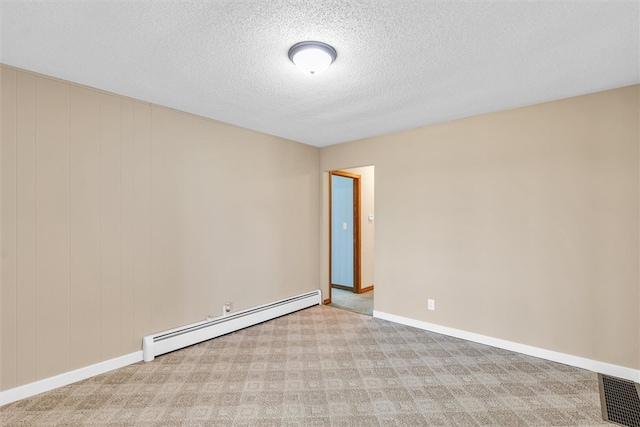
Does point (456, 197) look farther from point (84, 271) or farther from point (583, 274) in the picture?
point (84, 271)

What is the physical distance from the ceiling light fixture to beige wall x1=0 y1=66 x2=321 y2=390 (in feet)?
5.83

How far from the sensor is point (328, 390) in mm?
2432

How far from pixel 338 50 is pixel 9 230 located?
8.80 feet

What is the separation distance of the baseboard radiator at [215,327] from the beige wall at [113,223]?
93mm

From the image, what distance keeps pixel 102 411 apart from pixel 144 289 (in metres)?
1.05

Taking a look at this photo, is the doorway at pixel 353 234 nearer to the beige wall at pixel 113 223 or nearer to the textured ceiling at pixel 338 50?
the beige wall at pixel 113 223

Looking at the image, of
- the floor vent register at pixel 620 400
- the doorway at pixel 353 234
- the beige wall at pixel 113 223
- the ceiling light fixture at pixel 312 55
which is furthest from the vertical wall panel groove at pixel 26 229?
the floor vent register at pixel 620 400

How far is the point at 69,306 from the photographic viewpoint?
8.29 ft

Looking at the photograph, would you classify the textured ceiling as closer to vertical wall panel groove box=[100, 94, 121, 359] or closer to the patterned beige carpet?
vertical wall panel groove box=[100, 94, 121, 359]

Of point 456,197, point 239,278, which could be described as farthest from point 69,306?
point 456,197

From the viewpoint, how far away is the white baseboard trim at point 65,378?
88.7 inches

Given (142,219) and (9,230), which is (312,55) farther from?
(9,230)

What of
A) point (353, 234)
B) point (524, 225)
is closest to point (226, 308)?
point (353, 234)

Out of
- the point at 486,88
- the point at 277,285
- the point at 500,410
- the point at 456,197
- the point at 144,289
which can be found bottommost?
the point at 500,410
